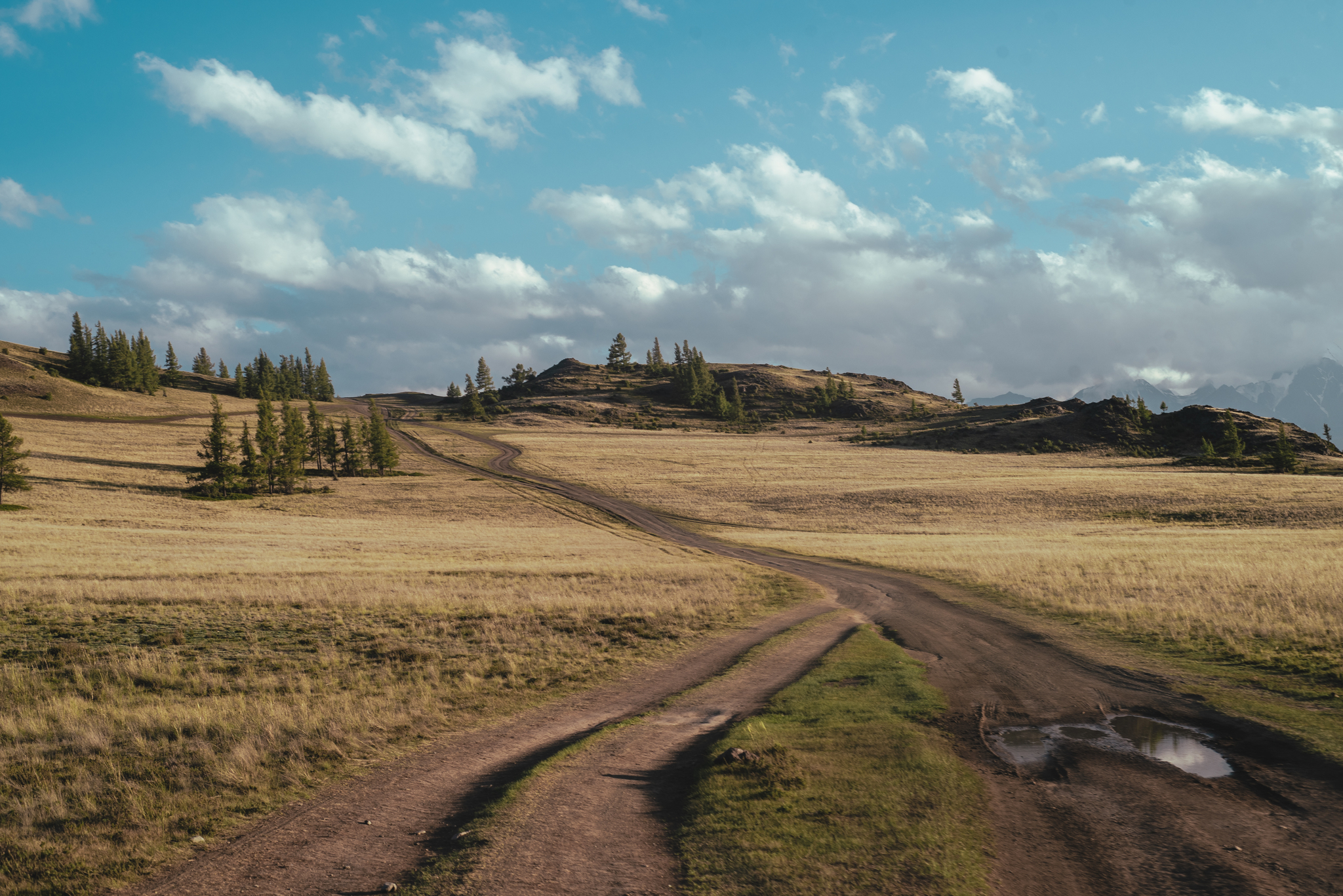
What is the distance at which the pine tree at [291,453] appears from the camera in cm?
7394

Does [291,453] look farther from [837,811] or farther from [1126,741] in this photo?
[1126,741]

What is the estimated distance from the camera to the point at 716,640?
20.1 m

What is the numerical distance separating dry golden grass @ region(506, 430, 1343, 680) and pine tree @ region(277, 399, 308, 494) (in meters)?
28.5

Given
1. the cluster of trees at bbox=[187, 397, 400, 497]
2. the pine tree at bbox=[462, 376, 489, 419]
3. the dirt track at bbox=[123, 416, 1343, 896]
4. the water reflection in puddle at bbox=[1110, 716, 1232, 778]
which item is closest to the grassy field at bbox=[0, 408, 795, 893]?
the dirt track at bbox=[123, 416, 1343, 896]

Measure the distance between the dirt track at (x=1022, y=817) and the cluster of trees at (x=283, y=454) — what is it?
72191mm

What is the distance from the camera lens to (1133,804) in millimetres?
8680

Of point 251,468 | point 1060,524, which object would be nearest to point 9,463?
point 251,468

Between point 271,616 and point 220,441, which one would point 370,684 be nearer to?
point 271,616

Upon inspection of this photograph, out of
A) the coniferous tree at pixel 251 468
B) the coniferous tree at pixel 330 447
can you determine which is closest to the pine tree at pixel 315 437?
the coniferous tree at pixel 330 447

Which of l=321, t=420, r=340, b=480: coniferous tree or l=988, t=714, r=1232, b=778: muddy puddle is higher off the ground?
l=321, t=420, r=340, b=480: coniferous tree

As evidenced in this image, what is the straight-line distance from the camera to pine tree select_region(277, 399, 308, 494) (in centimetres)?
7394

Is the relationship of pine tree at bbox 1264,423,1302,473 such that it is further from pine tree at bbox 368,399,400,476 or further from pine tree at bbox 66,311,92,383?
pine tree at bbox 66,311,92,383

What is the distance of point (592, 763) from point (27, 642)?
16.9m

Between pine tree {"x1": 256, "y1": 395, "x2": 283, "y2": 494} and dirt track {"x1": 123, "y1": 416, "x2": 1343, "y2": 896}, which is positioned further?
pine tree {"x1": 256, "y1": 395, "x2": 283, "y2": 494}
